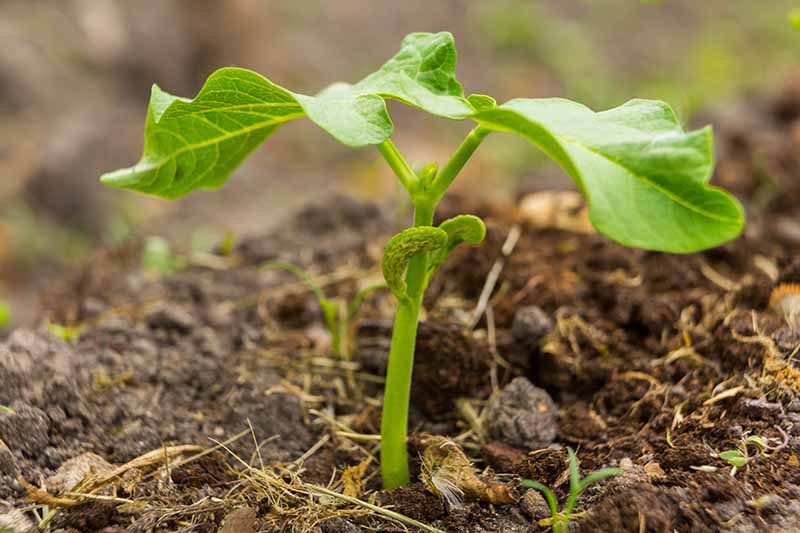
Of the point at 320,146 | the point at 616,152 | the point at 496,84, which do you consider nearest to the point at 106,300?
the point at 616,152

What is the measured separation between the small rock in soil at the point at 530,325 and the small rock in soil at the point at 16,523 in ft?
2.94

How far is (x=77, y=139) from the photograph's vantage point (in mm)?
4230

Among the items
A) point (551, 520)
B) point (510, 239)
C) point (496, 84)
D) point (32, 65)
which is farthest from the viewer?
point (496, 84)

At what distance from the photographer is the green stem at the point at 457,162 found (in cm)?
102

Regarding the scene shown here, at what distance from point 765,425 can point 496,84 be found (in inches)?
193

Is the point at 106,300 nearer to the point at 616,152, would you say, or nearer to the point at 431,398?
the point at 431,398

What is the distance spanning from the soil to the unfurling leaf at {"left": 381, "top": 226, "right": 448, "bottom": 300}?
336 millimetres

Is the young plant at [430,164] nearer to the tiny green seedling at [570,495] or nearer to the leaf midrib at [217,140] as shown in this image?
the leaf midrib at [217,140]

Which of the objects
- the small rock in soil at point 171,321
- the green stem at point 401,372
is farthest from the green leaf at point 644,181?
the small rock in soil at point 171,321

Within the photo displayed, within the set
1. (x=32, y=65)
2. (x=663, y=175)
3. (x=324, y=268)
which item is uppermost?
(x=32, y=65)

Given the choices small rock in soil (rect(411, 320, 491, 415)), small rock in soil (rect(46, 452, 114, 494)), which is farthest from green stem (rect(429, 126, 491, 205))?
small rock in soil (rect(46, 452, 114, 494))

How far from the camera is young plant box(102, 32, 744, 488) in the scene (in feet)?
2.88

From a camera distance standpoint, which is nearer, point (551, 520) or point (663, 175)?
point (663, 175)

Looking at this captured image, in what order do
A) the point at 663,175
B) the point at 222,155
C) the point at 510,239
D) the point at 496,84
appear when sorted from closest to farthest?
the point at 663,175 → the point at 222,155 → the point at 510,239 → the point at 496,84
